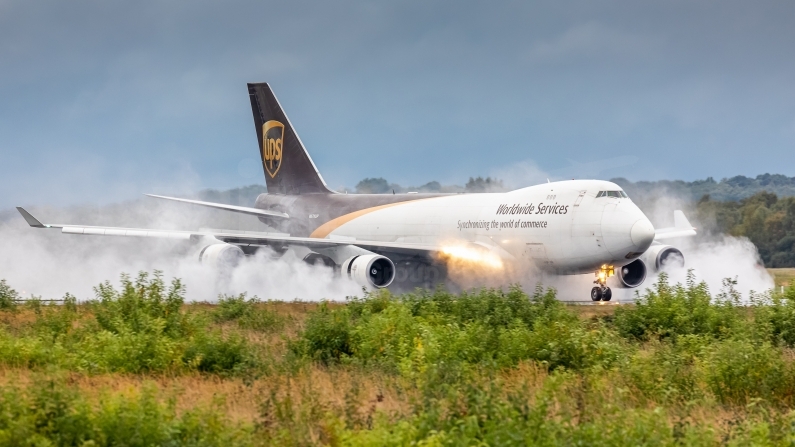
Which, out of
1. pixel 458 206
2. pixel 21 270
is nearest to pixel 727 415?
pixel 458 206

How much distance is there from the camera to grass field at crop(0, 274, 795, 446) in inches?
392

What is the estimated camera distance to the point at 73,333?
2025cm

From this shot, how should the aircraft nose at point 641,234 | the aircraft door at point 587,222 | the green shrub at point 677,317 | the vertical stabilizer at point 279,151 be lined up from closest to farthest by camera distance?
1. the green shrub at point 677,317
2. the aircraft nose at point 641,234
3. the aircraft door at point 587,222
4. the vertical stabilizer at point 279,151

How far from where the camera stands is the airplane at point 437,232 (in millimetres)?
32844

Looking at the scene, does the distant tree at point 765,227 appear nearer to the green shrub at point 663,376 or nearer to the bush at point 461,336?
the bush at point 461,336

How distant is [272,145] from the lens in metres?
49.6

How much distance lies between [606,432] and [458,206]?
29.2 metres

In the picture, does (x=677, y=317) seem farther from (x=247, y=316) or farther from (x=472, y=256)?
(x=472, y=256)

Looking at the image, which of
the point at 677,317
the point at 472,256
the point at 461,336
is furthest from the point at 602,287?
the point at 461,336

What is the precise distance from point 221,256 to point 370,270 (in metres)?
5.64

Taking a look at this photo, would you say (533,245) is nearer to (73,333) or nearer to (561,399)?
(73,333)

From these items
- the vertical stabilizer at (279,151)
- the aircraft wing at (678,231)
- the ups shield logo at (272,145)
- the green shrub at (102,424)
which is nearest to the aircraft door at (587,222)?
the aircraft wing at (678,231)

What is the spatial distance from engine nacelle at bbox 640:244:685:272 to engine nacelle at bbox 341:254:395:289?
9139 mm

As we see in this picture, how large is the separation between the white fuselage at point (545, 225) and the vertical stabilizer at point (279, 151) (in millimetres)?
8542
